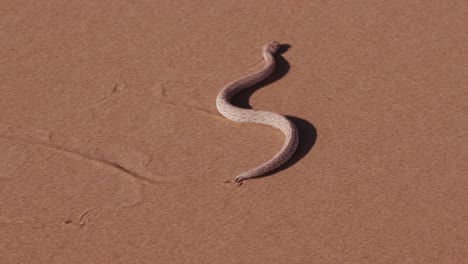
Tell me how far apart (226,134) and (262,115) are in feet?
1.35

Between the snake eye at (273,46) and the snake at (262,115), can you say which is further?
the snake eye at (273,46)

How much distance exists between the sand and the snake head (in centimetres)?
13

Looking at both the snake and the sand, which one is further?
the snake

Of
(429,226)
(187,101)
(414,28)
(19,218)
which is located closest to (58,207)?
(19,218)

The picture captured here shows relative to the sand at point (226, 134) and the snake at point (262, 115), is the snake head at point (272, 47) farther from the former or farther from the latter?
the sand at point (226, 134)

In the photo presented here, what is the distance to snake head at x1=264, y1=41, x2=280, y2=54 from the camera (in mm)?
9914

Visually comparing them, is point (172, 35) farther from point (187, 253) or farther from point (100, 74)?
point (187, 253)

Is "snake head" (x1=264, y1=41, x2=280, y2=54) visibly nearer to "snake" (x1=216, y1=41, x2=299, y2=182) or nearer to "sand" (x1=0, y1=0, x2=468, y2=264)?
"snake" (x1=216, y1=41, x2=299, y2=182)

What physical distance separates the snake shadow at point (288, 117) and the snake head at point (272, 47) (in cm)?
7

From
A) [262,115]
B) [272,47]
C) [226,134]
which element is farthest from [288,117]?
[272,47]

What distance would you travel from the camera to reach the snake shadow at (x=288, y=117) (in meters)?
8.18

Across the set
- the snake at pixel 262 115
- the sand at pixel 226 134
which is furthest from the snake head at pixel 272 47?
the sand at pixel 226 134

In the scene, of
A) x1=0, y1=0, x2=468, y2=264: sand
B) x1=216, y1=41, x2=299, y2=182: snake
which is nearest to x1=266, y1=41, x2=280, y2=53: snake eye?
x1=216, y1=41, x2=299, y2=182: snake

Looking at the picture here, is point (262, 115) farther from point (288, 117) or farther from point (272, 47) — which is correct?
point (272, 47)
